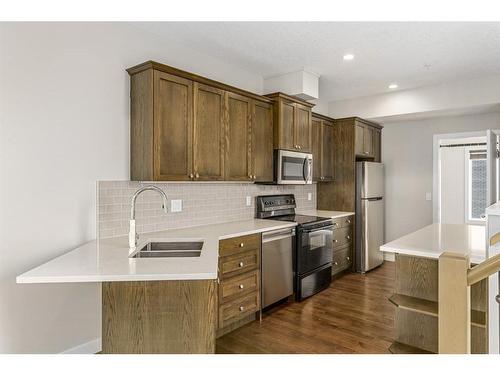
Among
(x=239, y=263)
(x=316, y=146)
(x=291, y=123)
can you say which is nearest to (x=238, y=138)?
(x=291, y=123)

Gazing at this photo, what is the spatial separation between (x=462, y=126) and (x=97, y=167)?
16.0 ft

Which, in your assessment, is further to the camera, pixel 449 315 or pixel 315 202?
pixel 315 202

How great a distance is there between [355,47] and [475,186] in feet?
15.8

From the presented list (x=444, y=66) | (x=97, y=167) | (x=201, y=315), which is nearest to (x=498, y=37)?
(x=444, y=66)

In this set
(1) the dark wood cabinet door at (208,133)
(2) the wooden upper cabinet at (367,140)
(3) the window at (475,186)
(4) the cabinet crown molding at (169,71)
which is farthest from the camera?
(3) the window at (475,186)

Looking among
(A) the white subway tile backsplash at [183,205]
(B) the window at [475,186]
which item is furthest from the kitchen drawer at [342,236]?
(B) the window at [475,186]

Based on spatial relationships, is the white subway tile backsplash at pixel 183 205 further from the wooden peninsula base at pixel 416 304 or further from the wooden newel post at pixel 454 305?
the wooden newel post at pixel 454 305

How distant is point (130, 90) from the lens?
2.79m

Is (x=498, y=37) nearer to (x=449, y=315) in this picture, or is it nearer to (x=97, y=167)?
(x=449, y=315)

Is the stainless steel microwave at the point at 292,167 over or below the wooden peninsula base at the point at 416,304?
over

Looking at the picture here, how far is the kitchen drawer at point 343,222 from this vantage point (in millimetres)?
4479

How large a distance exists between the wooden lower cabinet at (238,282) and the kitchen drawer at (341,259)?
170 centimetres

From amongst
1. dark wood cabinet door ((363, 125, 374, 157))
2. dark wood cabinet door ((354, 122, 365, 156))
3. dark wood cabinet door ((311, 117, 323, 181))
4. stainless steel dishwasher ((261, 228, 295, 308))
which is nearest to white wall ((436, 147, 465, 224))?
dark wood cabinet door ((363, 125, 374, 157))

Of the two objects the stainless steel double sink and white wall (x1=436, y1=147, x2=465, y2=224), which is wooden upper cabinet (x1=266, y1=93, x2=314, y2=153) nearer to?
the stainless steel double sink
